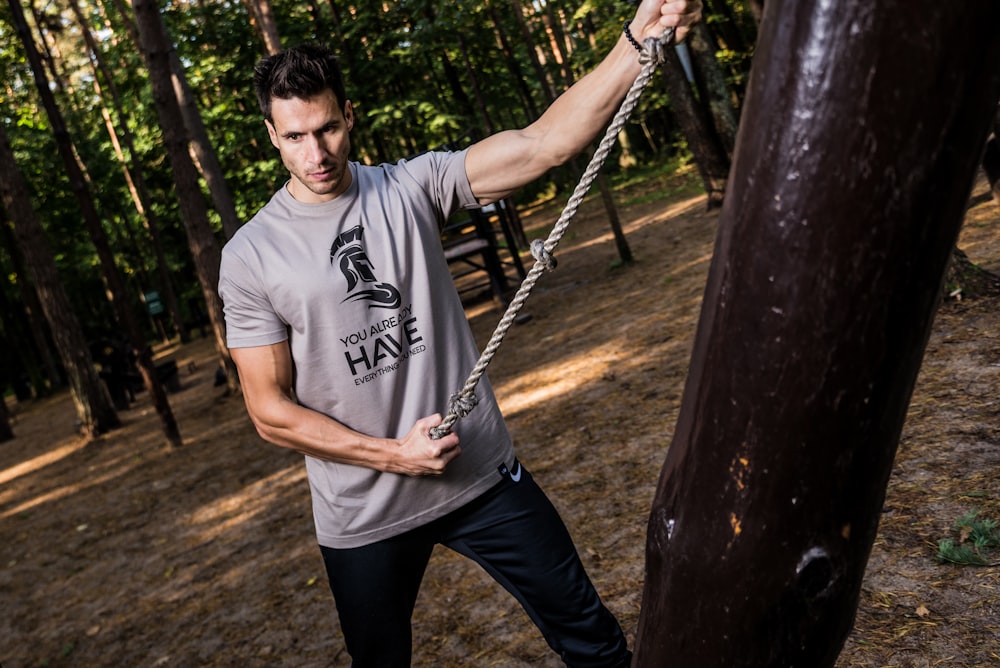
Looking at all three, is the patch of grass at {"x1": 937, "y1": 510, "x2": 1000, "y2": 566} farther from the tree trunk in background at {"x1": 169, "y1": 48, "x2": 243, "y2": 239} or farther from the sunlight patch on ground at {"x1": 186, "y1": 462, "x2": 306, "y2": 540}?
the tree trunk in background at {"x1": 169, "y1": 48, "x2": 243, "y2": 239}

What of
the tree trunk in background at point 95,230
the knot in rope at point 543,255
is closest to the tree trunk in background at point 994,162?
the knot in rope at point 543,255

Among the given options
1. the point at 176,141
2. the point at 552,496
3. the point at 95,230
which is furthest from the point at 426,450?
the point at 95,230

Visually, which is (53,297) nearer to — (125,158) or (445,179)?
(445,179)

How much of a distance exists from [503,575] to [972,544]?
2039mm

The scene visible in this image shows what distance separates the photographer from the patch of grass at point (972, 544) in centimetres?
319

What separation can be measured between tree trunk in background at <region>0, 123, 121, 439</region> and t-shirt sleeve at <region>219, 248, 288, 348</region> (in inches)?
454

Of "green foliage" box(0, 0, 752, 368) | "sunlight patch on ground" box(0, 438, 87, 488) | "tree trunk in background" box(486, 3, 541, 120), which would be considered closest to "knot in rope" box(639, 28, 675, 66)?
"green foliage" box(0, 0, 752, 368)

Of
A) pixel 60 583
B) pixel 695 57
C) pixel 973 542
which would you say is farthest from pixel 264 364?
pixel 695 57

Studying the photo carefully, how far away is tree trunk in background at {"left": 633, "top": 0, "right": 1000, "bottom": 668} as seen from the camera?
0.84 metres

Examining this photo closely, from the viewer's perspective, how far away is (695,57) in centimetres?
1415

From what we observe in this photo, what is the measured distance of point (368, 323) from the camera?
2.32m

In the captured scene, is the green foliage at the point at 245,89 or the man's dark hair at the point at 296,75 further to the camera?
the green foliage at the point at 245,89

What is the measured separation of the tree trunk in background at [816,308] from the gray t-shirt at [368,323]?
1301 millimetres

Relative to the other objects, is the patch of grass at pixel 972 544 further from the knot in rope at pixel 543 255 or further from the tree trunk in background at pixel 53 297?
the tree trunk in background at pixel 53 297
